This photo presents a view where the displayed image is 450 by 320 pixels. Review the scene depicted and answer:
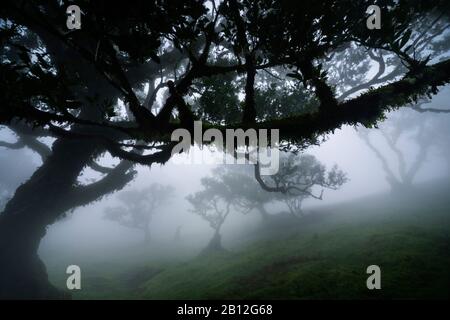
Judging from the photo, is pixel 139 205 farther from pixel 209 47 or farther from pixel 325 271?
pixel 209 47

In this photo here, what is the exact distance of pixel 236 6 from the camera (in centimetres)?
664

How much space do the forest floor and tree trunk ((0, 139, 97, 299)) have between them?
8.28m

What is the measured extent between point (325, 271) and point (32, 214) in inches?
747

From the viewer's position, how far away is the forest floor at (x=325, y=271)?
51.1 ft

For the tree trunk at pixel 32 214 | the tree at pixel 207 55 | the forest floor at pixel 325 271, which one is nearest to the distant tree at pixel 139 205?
the forest floor at pixel 325 271

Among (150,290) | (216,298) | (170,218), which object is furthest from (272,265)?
(170,218)

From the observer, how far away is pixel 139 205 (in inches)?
2847

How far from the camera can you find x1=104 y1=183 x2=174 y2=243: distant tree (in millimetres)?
70688

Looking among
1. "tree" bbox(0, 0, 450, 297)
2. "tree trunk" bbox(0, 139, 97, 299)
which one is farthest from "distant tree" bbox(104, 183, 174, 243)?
"tree" bbox(0, 0, 450, 297)

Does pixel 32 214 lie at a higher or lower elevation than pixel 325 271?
higher

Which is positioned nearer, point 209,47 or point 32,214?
point 209,47

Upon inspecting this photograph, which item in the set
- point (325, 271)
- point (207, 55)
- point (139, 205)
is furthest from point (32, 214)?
point (139, 205)

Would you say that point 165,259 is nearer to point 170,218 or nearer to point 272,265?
point 272,265

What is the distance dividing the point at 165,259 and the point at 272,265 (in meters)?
21.6
